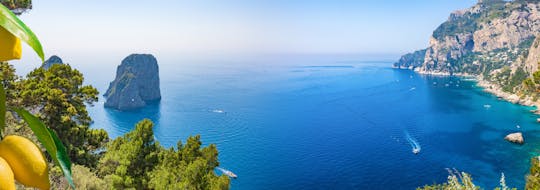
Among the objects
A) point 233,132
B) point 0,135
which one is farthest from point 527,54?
point 0,135

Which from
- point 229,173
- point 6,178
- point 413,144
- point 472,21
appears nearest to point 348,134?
point 413,144

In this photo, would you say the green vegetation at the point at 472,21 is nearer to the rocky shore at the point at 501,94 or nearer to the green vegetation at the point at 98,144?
the rocky shore at the point at 501,94

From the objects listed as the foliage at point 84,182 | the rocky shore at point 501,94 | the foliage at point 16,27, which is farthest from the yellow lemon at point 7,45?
the rocky shore at point 501,94

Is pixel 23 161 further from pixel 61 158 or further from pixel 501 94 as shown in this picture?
pixel 501 94

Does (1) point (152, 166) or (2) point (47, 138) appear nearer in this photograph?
(2) point (47, 138)

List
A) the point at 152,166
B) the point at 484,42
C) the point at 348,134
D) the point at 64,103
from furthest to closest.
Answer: the point at 484,42 < the point at 348,134 < the point at 152,166 < the point at 64,103

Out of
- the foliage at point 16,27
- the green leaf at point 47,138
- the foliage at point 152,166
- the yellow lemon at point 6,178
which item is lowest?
the foliage at point 152,166

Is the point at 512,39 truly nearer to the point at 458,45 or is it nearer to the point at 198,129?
the point at 458,45
